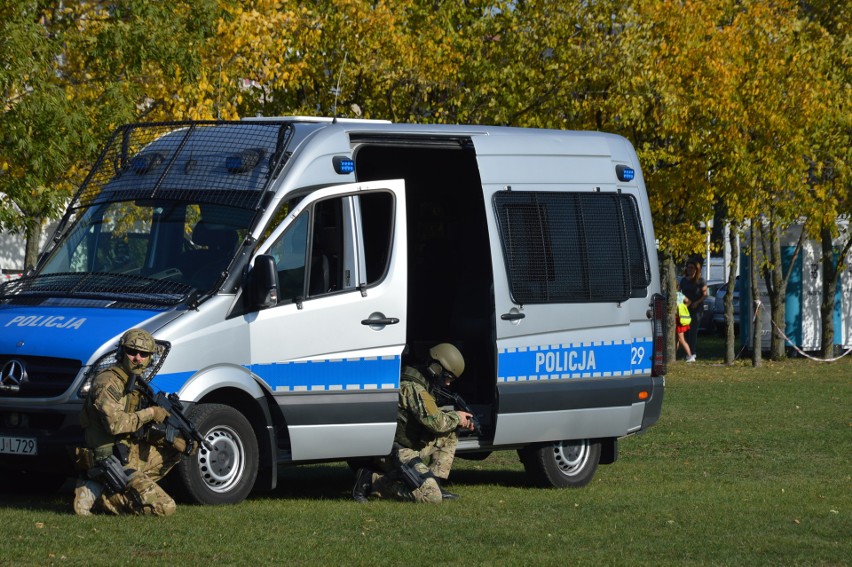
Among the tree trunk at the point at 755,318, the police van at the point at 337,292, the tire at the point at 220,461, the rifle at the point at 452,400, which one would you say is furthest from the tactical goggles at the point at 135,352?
the tree trunk at the point at 755,318

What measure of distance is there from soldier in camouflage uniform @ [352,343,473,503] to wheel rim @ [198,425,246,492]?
1.15 metres

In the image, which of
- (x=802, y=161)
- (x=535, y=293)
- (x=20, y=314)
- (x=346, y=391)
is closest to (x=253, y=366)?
(x=346, y=391)

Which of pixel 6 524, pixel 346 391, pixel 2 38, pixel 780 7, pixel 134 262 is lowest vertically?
pixel 6 524

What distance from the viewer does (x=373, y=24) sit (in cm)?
2452

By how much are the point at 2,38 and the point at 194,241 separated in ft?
26.0

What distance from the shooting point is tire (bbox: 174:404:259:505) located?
33.2 feet

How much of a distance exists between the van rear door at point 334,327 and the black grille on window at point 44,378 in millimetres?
1189

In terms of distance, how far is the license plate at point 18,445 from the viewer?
9914 millimetres

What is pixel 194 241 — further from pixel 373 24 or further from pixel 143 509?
pixel 373 24

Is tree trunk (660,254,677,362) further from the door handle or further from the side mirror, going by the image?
the side mirror

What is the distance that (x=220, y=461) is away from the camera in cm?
1034

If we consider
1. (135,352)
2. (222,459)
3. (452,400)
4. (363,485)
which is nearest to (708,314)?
(452,400)

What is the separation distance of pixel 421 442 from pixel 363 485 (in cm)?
52

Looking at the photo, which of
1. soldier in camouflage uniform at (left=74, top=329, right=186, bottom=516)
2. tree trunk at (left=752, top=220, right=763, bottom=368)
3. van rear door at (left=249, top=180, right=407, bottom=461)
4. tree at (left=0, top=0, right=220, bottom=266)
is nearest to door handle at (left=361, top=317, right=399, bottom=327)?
van rear door at (left=249, top=180, right=407, bottom=461)
